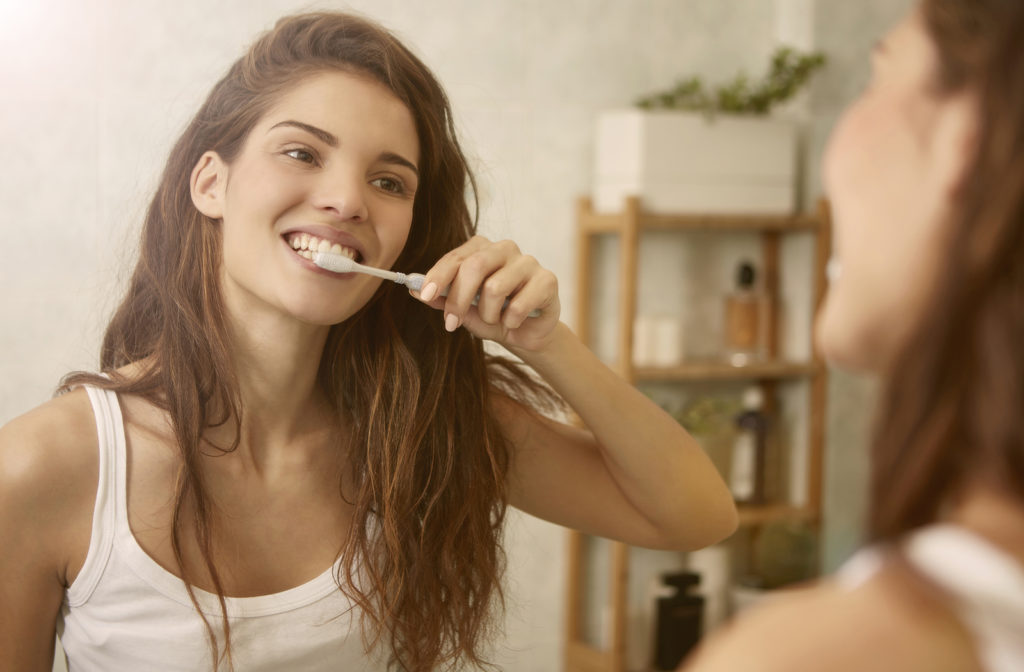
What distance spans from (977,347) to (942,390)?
0.8 inches

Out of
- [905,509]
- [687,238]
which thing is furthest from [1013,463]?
Answer: [687,238]

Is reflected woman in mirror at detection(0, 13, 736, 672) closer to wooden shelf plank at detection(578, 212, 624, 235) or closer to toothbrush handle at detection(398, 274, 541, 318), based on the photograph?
toothbrush handle at detection(398, 274, 541, 318)

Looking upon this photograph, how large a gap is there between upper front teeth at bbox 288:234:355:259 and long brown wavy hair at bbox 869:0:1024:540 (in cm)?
Answer: 60

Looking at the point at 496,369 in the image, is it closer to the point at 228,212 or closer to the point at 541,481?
the point at 541,481

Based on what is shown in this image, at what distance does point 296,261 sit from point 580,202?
4.04 ft

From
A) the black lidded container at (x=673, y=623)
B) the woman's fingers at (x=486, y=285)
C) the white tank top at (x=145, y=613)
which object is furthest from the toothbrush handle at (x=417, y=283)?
the black lidded container at (x=673, y=623)

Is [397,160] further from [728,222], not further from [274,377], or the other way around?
[728,222]

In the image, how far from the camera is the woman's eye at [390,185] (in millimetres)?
938

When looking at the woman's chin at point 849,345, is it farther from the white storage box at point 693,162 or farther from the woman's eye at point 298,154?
the white storage box at point 693,162

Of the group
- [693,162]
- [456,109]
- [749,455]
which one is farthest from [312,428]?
[749,455]

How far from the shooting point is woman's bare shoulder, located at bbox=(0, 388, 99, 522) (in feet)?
2.78

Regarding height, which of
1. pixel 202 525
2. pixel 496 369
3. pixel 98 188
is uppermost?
pixel 98 188

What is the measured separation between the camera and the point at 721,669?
341 mm

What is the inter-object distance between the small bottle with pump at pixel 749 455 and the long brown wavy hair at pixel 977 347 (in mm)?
1784
